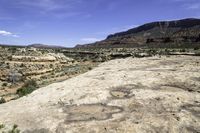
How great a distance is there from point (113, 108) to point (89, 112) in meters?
1.13

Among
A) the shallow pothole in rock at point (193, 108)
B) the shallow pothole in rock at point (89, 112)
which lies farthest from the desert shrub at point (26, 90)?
the shallow pothole in rock at point (193, 108)

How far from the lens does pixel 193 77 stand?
63.0ft

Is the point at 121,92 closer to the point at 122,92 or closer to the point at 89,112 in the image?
the point at 122,92

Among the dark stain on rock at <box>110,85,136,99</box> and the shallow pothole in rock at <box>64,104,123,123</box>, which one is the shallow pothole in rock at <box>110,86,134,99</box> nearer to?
the dark stain on rock at <box>110,85,136,99</box>

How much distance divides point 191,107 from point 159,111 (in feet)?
5.35

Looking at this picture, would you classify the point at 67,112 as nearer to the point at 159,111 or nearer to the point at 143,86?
the point at 159,111

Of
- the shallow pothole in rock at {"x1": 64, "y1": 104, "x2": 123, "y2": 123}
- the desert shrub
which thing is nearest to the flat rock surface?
the shallow pothole in rock at {"x1": 64, "y1": 104, "x2": 123, "y2": 123}

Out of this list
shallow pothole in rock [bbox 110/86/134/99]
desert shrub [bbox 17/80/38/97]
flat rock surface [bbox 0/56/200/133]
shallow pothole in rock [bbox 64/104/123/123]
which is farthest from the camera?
desert shrub [bbox 17/80/38/97]

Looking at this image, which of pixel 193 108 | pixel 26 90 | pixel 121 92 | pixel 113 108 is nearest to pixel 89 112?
pixel 113 108

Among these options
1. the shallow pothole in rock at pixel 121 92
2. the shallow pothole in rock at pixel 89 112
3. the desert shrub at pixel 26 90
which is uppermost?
the shallow pothole in rock at pixel 121 92

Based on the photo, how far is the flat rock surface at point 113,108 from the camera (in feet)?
37.4

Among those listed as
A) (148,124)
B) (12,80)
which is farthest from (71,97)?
(12,80)

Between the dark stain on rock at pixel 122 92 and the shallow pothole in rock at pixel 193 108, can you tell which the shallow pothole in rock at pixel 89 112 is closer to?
the dark stain on rock at pixel 122 92

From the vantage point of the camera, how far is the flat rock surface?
1141cm
